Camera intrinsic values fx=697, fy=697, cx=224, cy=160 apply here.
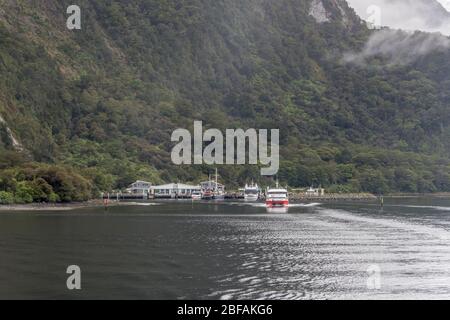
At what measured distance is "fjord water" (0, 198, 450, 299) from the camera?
140 feet

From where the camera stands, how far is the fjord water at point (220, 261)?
42.7 m

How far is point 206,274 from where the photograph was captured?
159 feet

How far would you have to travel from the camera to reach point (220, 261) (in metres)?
55.0

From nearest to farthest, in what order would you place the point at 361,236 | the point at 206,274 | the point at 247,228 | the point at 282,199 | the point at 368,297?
the point at 368,297 < the point at 206,274 < the point at 361,236 < the point at 247,228 < the point at 282,199

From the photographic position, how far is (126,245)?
65250 millimetres

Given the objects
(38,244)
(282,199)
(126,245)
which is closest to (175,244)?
(126,245)

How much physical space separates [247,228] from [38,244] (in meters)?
31.7

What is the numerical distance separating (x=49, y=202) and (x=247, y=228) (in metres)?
67.2
